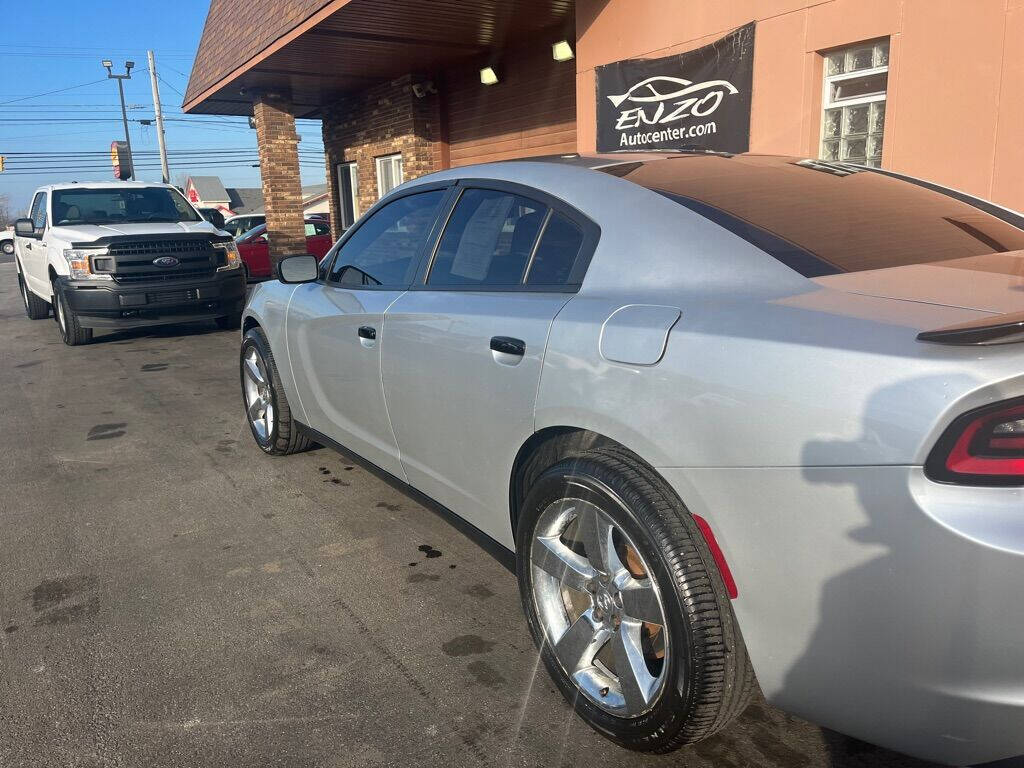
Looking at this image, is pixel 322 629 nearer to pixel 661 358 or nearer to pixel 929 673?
pixel 661 358

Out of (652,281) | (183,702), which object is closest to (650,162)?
(652,281)

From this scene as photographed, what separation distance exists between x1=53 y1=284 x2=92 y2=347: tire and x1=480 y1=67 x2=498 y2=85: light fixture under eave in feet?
20.9


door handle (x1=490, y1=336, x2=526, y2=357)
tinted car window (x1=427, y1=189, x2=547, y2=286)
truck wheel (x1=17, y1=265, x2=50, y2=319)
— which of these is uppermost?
tinted car window (x1=427, y1=189, x2=547, y2=286)

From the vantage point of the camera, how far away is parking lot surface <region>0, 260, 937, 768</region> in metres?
2.35

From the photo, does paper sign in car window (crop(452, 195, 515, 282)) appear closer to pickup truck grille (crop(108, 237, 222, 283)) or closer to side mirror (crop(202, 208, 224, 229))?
pickup truck grille (crop(108, 237, 222, 283))

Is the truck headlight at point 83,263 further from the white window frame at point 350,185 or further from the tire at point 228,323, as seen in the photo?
the white window frame at point 350,185

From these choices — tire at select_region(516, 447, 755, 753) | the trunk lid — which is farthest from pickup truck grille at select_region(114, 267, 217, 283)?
the trunk lid

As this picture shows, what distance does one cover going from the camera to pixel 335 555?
3662 millimetres

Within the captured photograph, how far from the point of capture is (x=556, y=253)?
265cm

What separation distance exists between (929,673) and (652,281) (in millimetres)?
1150

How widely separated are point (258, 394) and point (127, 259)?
536 centimetres

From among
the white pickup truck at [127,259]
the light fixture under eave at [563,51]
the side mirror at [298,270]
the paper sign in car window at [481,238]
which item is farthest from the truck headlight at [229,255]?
the paper sign in car window at [481,238]

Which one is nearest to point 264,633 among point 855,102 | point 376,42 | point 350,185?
point 855,102

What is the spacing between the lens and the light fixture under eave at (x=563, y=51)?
10109mm
